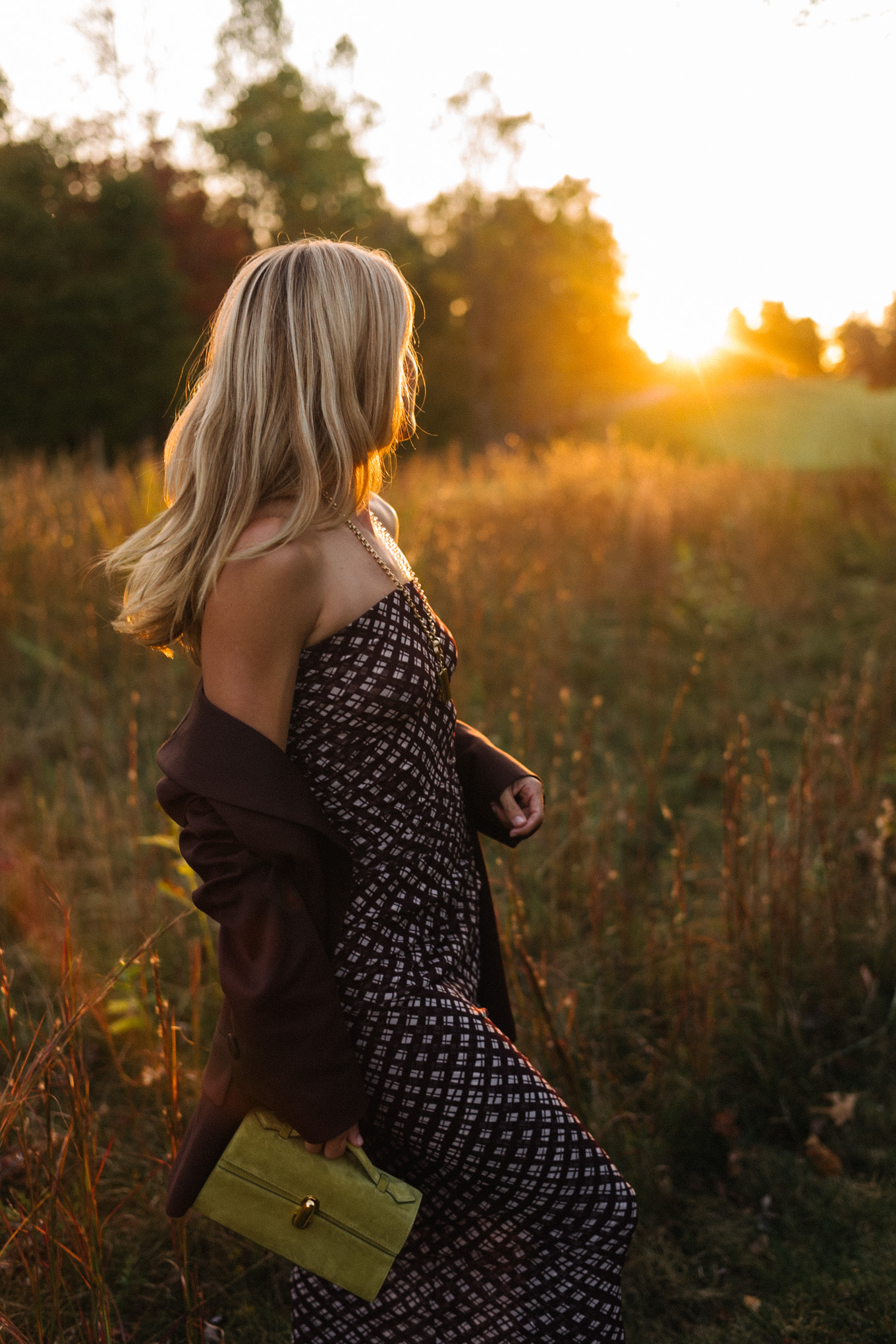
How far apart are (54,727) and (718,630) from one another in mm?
3992

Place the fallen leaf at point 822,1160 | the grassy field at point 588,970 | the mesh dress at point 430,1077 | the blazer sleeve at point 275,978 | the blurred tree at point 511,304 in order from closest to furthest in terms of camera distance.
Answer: the blazer sleeve at point 275,978
the mesh dress at point 430,1077
the grassy field at point 588,970
the fallen leaf at point 822,1160
the blurred tree at point 511,304

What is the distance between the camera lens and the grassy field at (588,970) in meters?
1.84

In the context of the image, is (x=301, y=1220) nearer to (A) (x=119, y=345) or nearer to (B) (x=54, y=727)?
(B) (x=54, y=727)

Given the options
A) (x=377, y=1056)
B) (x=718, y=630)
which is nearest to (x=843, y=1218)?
(x=377, y=1056)

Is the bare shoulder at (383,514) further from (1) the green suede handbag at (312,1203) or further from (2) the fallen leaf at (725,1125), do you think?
(2) the fallen leaf at (725,1125)

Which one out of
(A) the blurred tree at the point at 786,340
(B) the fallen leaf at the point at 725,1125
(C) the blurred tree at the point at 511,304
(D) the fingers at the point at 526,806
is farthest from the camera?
(A) the blurred tree at the point at 786,340

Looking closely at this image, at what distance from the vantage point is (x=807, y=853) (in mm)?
2982

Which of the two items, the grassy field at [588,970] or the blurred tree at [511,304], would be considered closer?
the grassy field at [588,970]

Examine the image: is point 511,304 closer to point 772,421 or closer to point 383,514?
point 772,421

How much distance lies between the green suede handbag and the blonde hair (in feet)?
2.56

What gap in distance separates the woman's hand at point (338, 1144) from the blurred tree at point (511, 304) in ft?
107

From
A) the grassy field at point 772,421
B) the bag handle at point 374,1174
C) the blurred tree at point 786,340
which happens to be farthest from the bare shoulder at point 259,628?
the blurred tree at point 786,340

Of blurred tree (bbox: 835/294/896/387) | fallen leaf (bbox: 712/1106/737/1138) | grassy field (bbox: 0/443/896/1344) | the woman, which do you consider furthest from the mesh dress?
blurred tree (bbox: 835/294/896/387)

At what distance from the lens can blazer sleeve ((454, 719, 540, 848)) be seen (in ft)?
5.42
